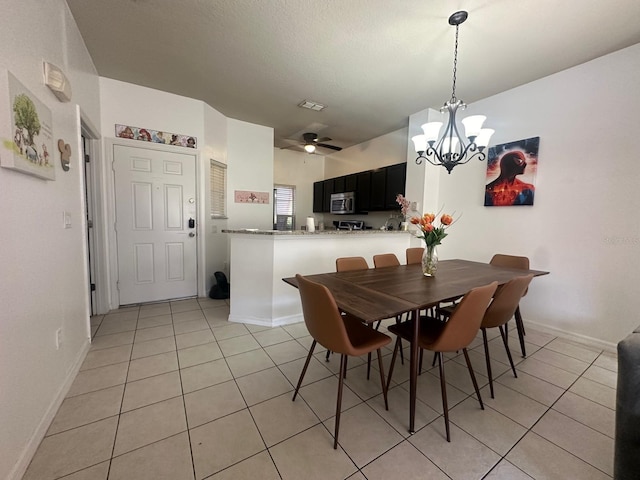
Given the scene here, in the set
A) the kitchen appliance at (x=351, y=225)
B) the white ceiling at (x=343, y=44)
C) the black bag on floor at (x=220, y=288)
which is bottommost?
the black bag on floor at (x=220, y=288)

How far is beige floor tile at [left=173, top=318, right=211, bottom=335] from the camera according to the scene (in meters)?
2.74

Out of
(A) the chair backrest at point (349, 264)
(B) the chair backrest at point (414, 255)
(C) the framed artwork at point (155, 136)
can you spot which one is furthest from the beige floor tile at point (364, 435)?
(C) the framed artwork at point (155, 136)

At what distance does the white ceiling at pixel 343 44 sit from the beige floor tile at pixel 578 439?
279cm

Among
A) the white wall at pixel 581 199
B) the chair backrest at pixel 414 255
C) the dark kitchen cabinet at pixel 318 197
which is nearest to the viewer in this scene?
the white wall at pixel 581 199

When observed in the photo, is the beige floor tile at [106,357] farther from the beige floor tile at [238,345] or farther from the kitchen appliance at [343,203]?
the kitchen appliance at [343,203]

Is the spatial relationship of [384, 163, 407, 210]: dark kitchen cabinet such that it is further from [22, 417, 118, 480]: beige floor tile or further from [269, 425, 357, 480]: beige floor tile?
[22, 417, 118, 480]: beige floor tile

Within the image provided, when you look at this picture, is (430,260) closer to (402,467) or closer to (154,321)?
(402,467)

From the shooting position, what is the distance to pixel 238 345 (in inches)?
97.3

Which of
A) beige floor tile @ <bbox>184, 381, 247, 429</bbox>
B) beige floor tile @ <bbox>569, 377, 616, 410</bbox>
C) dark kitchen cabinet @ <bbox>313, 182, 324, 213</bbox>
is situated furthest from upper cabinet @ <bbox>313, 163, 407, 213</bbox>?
beige floor tile @ <bbox>184, 381, 247, 429</bbox>

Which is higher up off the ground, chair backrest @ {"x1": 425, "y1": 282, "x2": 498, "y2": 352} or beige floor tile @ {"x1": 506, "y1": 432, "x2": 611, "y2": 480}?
chair backrest @ {"x1": 425, "y1": 282, "x2": 498, "y2": 352}

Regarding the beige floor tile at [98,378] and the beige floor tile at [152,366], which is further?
the beige floor tile at [152,366]

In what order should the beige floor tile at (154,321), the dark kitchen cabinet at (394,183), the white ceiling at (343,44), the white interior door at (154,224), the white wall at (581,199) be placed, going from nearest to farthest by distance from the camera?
the white ceiling at (343,44) → the white wall at (581,199) → the beige floor tile at (154,321) → the white interior door at (154,224) → the dark kitchen cabinet at (394,183)

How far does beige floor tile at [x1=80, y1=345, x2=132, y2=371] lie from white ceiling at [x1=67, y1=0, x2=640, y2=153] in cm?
279

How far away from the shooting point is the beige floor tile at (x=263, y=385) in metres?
1.77
